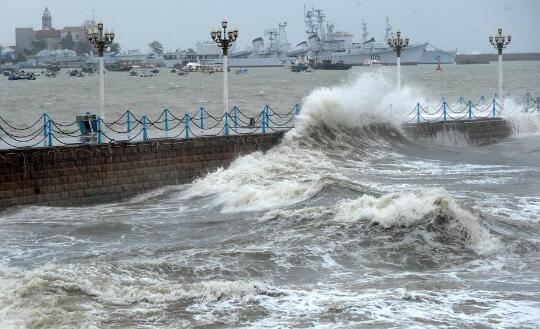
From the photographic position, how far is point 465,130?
33156 millimetres

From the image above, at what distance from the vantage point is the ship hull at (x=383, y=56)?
132250mm

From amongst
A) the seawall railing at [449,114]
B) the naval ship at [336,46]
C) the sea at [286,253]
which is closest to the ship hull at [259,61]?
the naval ship at [336,46]

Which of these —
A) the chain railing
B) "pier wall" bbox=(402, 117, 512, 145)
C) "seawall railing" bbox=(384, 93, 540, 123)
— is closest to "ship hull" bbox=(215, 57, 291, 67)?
"seawall railing" bbox=(384, 93, 540, 123)

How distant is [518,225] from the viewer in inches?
593

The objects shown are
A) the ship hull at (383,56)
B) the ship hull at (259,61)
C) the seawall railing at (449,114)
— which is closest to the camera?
the seawall railing at (449,114)

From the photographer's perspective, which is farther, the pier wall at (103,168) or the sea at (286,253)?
the pier wall at (103,168)

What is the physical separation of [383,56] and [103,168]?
11713cm

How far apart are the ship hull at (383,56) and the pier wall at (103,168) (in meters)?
105

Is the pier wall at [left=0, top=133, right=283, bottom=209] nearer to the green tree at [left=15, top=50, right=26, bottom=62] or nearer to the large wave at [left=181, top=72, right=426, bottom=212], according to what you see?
the large wave at [left=181, top=72, right=426, bottom=212]

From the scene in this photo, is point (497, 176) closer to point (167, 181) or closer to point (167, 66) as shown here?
point (167, 181)

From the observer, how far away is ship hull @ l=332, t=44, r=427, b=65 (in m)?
132

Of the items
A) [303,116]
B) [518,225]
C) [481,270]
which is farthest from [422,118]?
[481,270]

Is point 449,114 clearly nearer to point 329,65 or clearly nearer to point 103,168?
point 103,168

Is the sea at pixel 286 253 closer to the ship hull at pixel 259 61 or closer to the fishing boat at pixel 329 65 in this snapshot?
the fishing boat at pixel 329 65
